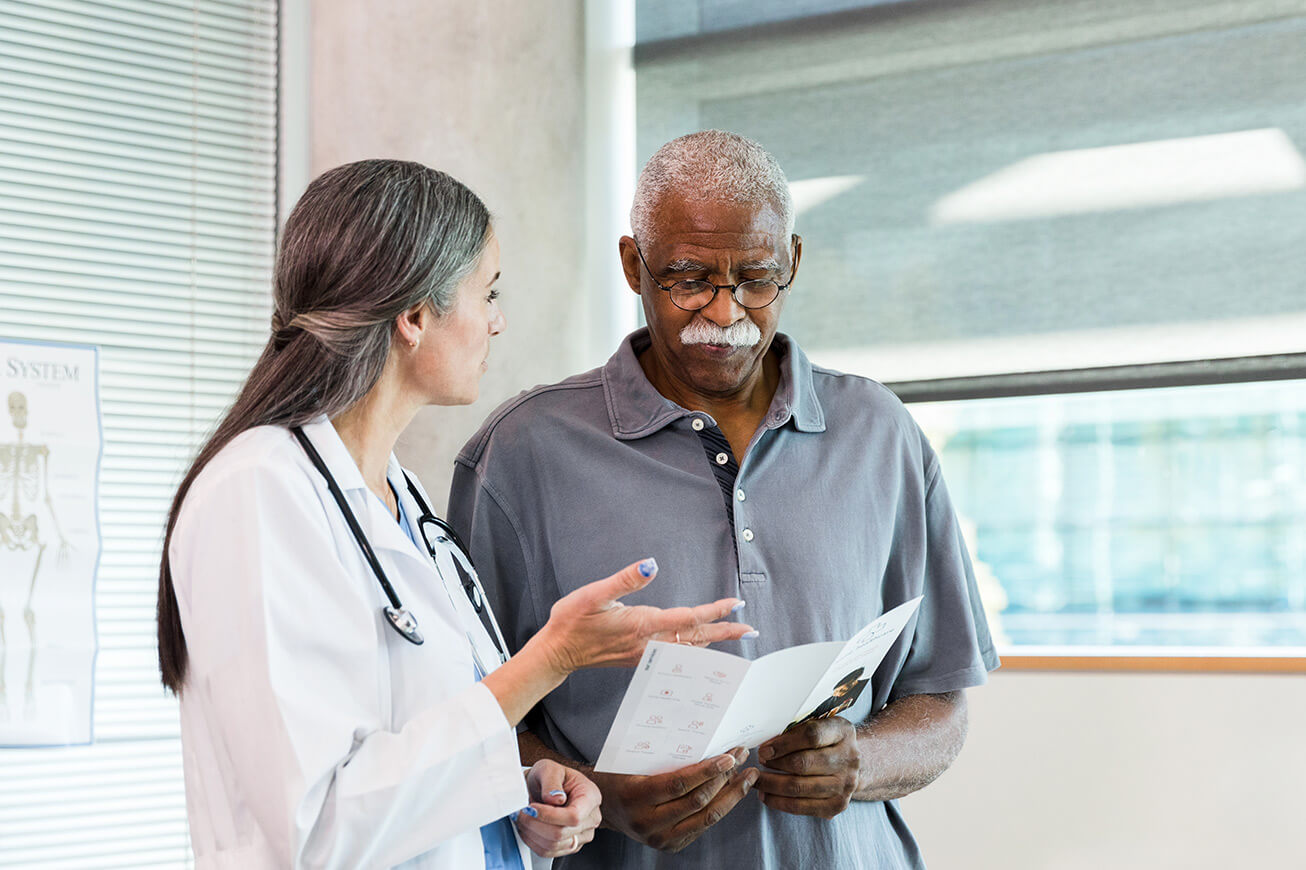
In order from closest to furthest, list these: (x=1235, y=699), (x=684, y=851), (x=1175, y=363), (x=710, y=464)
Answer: (x=684, y=851) < (x=710, y=464) < (x=1235, y=699) < (x=1175, y=363)

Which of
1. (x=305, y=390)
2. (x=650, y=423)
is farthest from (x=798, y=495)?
(x=305, y=390)

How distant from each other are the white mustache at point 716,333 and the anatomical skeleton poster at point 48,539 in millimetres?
1537

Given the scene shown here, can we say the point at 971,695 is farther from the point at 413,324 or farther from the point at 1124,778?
the point at 413,324

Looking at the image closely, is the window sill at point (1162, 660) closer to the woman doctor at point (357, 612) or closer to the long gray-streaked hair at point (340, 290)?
the woman doctor at point (357, 612)

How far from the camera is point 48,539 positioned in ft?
8.00

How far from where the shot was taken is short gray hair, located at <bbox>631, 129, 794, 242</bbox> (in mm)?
1631

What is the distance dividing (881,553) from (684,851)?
1.63ft

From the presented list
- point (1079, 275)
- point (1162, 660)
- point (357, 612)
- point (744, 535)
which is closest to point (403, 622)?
point (357, 612)

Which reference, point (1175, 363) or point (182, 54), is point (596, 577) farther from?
point (182, 54)

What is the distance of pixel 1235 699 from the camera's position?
228cm

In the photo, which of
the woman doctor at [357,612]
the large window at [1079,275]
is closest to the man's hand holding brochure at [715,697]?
the woman doctor at [357,612]

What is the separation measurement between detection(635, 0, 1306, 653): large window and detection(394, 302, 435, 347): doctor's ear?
5.40 feet

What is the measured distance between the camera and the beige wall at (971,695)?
2268 millimetres

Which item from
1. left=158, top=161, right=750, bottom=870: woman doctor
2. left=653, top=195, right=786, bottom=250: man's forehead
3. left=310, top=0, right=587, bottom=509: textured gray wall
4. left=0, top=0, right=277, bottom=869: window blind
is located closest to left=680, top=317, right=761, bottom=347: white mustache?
left=653, top=195, right=786, bottom=250: man's forehead
